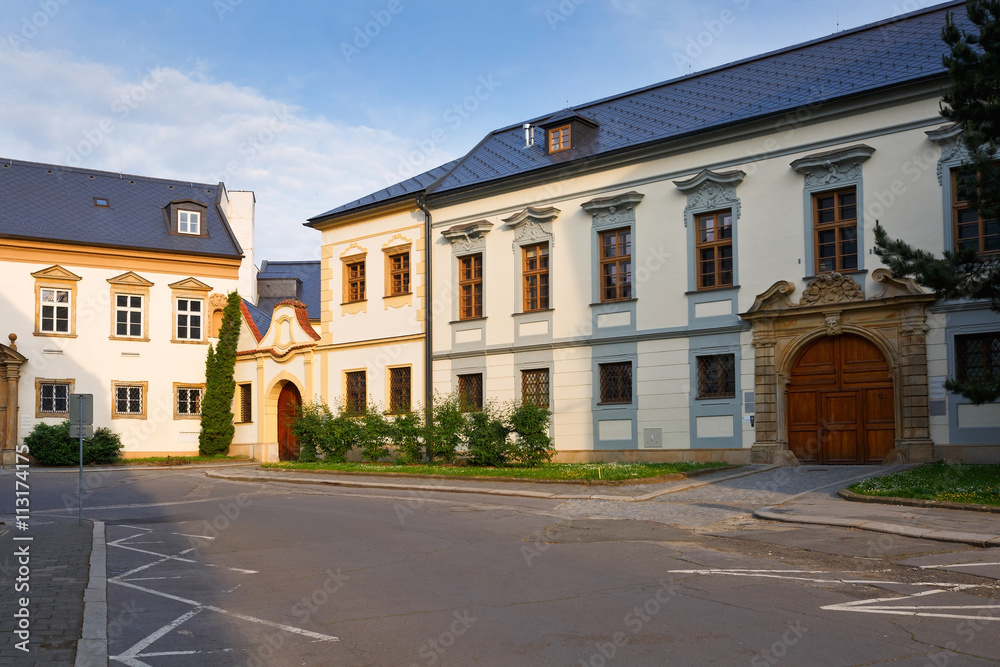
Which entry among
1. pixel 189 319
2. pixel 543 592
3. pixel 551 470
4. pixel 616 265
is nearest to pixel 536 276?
pixel 616 265

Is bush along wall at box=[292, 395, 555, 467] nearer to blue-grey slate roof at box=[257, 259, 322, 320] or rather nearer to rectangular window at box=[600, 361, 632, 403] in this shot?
rectangular window at box=[600, 361, 632, 403]

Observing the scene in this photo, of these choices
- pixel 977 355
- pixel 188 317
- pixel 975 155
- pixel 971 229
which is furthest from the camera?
pixel 188 317

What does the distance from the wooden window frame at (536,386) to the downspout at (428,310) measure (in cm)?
349

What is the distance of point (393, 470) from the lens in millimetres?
25078

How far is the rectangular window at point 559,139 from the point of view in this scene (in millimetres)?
29734

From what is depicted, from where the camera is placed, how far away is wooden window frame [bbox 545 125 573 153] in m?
29.6

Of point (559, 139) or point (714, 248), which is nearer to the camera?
point (714, 248)

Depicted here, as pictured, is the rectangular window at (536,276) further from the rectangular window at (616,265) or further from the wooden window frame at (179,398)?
the wooden window frame at (179,398)

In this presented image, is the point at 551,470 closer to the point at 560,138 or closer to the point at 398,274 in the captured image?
the point at 560,138

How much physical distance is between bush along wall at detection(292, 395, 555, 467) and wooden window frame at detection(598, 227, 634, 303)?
12.9ft

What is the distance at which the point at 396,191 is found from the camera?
111ft

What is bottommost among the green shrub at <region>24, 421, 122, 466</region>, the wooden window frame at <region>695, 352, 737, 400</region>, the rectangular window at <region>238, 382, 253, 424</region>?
the green shrub at <region>24, 421, 122, 466</region>

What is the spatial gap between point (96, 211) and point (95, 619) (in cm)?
3773

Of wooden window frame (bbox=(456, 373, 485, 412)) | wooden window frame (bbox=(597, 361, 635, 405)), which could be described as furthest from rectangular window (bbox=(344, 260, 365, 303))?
wooden window frame (bbox=(597, 361, 635, 405))
